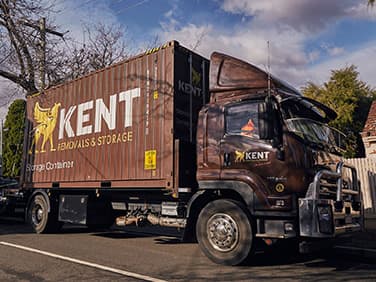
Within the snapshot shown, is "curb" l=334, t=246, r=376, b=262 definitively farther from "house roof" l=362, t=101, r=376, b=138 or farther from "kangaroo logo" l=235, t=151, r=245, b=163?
"house roof" l=362, t=101, r=376, b=138

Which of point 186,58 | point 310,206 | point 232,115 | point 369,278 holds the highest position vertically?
point 186,58

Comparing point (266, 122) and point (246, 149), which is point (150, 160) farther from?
point (266, 122)

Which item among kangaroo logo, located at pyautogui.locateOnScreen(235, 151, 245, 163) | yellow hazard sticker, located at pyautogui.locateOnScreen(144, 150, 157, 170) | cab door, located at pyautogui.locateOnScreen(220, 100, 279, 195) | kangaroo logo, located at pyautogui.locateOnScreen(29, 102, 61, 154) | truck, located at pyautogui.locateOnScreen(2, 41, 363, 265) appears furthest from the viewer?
kangaroo logo, located at pyautogui.locateOnScreen(29, 102, 61, 154)

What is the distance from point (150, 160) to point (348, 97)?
25260mm

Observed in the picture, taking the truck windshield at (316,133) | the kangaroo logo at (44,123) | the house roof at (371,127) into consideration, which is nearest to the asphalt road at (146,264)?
the truck windshield at (316,133)

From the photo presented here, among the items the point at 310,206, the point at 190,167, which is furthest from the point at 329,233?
the point at 190,167

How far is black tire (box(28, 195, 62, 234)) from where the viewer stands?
10438mm

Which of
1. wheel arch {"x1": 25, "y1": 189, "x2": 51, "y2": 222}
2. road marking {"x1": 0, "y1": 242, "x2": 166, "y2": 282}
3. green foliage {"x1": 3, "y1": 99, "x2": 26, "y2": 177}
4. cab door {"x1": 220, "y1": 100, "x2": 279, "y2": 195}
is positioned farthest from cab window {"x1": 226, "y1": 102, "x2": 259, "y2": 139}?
green foliage {"x1": 3, "y1": 99, "x2": 26, "y2": 177}

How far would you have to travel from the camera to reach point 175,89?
7727 millimetres

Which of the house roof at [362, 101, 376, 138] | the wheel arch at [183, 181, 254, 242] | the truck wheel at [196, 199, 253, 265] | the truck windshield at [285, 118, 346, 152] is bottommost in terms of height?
the truck wheel at [196, 199, 253, 265]

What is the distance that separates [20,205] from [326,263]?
9384 millimetres

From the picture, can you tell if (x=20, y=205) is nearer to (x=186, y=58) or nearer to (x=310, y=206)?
(x=186, y=58)

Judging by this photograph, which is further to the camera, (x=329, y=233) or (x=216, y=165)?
(x=216, y=165)

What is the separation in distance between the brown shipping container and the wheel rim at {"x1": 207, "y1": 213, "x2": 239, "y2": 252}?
3.45ft
